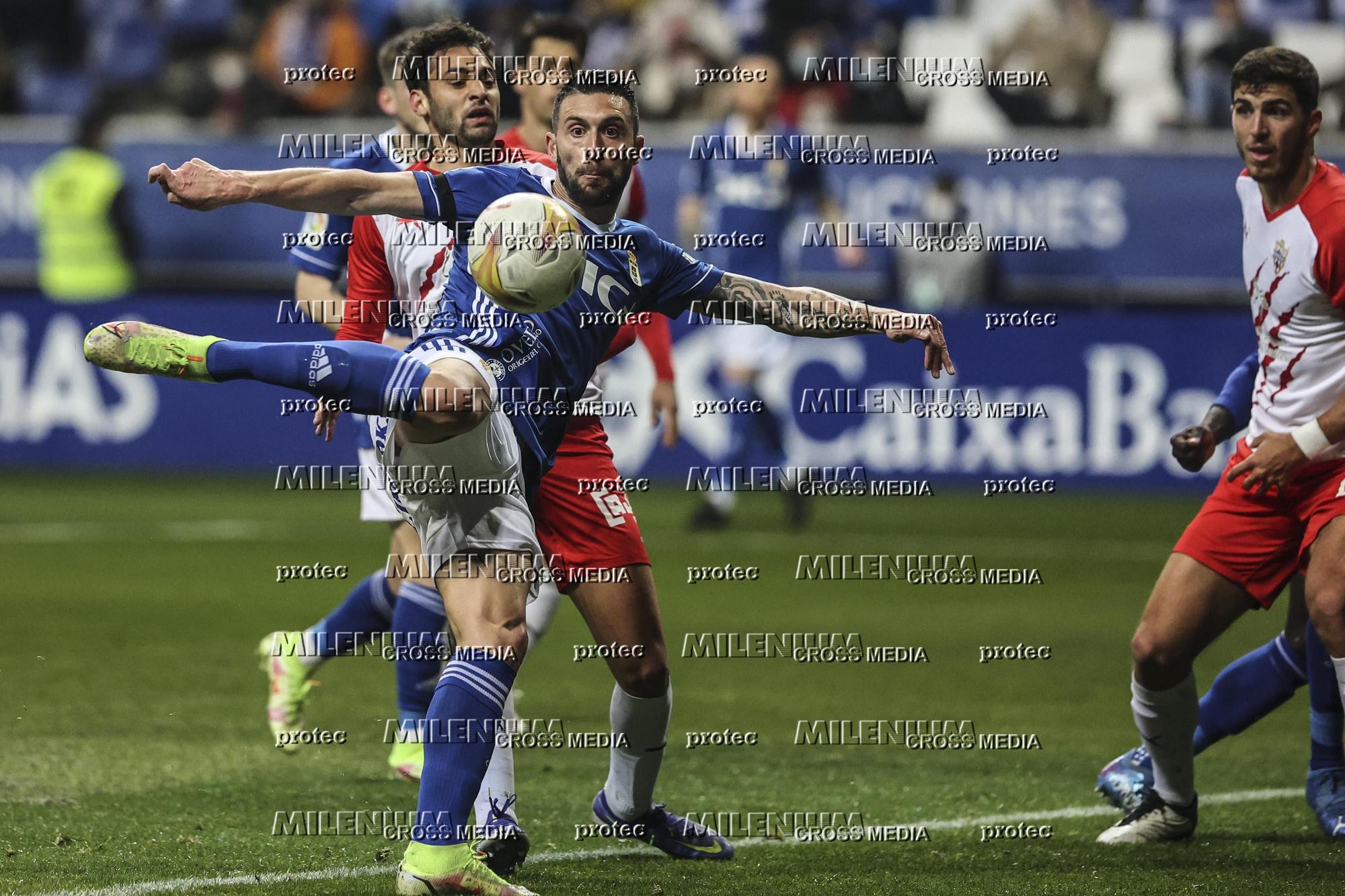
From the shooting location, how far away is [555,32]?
7191mm

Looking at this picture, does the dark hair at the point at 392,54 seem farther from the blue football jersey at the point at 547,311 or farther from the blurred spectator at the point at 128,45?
the blurred spectator at the point at 128,45

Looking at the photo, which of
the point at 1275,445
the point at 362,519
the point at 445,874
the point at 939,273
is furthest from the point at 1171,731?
the point at 939,273

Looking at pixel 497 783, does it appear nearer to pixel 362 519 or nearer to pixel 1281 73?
pixel 362 519

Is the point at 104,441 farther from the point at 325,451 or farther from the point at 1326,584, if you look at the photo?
the point at 1326,584

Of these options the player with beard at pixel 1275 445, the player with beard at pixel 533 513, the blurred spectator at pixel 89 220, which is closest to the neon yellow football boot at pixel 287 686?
the player with beard at pixel 533 513

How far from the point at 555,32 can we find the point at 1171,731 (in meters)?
3.43

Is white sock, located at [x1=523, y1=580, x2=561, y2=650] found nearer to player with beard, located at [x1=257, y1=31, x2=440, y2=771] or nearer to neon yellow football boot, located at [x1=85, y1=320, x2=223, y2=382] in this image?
player with beard, located at [x1=257, y1=31, x2=440, y2=771]

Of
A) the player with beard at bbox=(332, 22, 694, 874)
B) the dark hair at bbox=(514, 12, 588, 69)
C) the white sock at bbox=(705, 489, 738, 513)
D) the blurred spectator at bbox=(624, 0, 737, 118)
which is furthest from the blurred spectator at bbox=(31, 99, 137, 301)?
the player with beard at bbox=(332, 22, 694, 874)

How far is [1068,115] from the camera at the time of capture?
57.6 feet

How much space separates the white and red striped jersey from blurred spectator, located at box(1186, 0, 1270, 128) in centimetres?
1213

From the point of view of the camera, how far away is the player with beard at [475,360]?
440cm

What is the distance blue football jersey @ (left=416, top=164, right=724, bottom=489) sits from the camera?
4.72 meters

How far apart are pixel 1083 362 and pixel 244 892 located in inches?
423

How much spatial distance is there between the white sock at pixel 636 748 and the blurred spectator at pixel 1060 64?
13.2 meters
